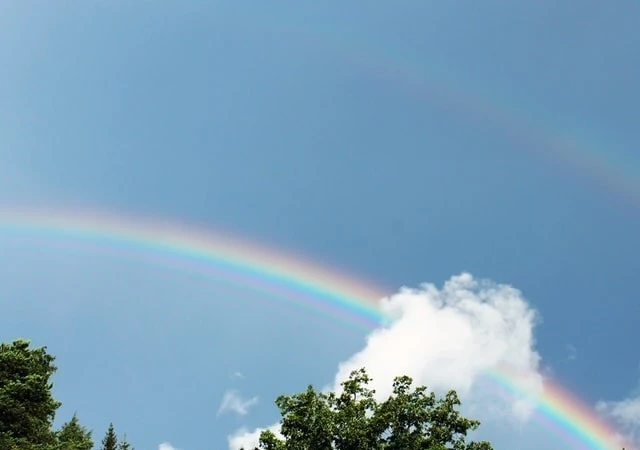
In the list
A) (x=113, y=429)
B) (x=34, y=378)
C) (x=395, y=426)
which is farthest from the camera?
(x=113, y=429)

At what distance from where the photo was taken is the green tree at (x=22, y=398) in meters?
26.7

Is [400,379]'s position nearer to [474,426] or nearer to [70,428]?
[474,426]

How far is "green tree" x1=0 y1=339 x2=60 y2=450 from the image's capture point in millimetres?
26719

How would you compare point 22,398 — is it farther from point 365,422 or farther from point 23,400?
point 365,422

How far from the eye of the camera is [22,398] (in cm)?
2734

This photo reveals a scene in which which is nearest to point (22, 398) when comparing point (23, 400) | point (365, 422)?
point (23, 400)

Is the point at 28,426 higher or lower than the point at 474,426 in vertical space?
lower

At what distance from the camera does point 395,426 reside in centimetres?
2911

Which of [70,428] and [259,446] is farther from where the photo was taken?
[70,428]

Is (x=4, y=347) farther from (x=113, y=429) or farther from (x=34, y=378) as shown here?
(x=113, y=429)

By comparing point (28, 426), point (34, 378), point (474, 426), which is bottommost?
point (28, 426)

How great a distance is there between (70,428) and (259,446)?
33.1 meters

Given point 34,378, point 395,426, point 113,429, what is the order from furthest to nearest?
point 113,429 → point 395,426 → point 34,378

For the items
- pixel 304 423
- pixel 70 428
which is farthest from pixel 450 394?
pixel 70 428
